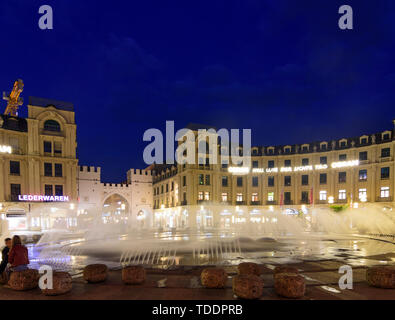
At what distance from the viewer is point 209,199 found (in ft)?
166

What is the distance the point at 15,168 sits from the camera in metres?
38.8

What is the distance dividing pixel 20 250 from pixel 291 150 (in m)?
52.1

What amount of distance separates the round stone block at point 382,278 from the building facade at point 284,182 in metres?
40.0

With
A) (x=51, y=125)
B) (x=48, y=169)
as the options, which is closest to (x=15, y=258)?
(x=48, y=169)

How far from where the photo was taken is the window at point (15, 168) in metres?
38.5

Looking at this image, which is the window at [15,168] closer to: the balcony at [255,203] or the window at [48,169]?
the window at [48,169]

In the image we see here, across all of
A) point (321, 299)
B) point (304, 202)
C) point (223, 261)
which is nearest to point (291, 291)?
point (321, 299)

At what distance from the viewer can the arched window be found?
136 ft

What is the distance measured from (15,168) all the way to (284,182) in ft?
153

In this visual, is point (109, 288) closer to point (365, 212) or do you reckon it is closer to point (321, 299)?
point (321, 299)

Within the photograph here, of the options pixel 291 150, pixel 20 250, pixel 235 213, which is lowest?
pixel 235 213

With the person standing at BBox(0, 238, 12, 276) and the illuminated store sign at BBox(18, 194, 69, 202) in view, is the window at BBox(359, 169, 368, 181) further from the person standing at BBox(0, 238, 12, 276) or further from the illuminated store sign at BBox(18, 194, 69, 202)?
the person standing at BBox(0, 238, 12, 276)

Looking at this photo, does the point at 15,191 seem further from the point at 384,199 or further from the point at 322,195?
the point at 384,199

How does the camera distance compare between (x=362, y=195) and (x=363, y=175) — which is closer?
(x=362, y=195)
